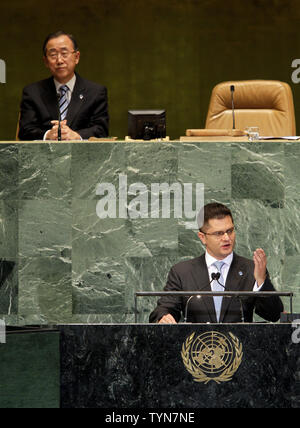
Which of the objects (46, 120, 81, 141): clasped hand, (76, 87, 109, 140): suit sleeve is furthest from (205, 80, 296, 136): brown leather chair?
(46, 120, 81, 141): clasped hand

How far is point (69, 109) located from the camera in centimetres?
577

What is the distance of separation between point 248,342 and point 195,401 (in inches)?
11.5

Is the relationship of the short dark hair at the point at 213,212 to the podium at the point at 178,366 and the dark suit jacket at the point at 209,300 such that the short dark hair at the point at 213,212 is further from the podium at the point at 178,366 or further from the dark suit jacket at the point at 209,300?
the podium at the point at 178,366

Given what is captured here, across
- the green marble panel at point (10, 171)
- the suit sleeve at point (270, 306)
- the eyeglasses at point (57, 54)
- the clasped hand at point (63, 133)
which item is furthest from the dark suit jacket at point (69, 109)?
the suit sleeve at point (270, 306)

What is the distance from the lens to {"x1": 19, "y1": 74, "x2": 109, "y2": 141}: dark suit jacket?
5.74m

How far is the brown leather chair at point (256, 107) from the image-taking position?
6.58 m

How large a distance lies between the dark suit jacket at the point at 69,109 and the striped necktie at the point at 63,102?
0.03 metres

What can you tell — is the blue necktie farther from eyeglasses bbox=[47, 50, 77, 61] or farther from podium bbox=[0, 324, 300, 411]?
eyeglasses bbox=[47, 50, 77, 61]

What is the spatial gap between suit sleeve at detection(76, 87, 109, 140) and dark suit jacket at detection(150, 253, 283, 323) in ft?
4.79

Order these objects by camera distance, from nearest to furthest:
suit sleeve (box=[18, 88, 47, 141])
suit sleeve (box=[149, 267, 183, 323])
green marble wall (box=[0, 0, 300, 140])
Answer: suit sleeve (box=[149, 267, 183, 323])
suit sleeve (box=[18, 88, 47, 141])
green marble wall (box=[0, 0, 300, 140])

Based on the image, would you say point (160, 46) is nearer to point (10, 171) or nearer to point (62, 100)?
point (62, 100)

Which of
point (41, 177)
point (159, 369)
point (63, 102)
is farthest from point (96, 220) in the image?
point (159, 369)

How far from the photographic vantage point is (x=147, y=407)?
3543 millimetres

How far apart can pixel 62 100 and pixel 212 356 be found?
8.73 feet
